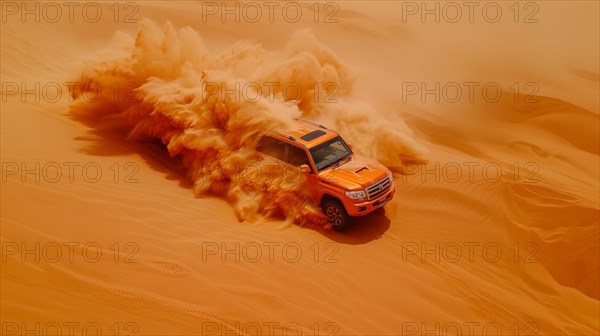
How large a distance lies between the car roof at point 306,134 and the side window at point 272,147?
14cm

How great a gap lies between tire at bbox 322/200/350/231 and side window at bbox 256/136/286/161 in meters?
1.27

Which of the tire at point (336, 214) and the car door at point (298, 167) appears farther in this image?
the car door at point (298, 167)

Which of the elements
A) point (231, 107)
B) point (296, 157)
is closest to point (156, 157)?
point (231, 107)

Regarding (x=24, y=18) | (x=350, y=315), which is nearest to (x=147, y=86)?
(x=350, y=315)

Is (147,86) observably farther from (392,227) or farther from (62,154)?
(392,227)

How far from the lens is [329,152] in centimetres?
806

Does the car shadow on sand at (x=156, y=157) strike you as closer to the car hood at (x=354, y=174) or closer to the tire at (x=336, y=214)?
the tire at (x=336, y=214)

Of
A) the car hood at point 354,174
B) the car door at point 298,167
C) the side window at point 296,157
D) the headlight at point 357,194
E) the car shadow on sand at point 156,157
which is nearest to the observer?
the headlight at point 357,194

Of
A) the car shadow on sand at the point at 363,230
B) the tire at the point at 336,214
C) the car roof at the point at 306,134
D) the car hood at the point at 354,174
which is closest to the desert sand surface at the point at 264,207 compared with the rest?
the car shadow on sand at the point at 363,230

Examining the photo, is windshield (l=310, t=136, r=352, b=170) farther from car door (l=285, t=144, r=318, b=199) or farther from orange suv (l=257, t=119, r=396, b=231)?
car door (l=285, t=144, r=318, b=199)

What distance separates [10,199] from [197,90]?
4.00 metres

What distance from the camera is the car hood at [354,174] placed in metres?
7.32

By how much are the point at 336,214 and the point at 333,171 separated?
774 mm

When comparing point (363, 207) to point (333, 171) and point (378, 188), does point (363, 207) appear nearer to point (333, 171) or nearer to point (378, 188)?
point (378, 188)
